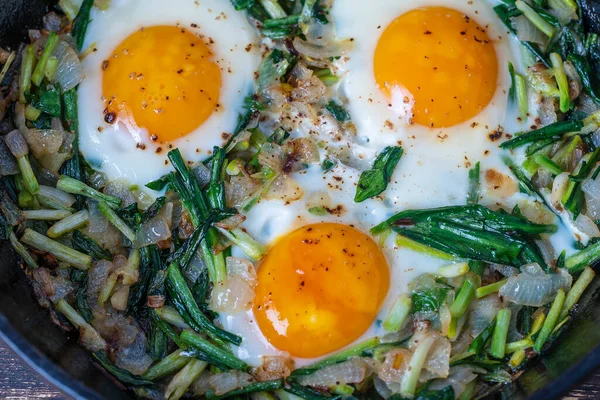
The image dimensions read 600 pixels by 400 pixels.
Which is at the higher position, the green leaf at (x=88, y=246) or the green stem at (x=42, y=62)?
the green stem at (x=42, y=62)

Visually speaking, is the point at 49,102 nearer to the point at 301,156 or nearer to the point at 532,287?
the point at 301,156

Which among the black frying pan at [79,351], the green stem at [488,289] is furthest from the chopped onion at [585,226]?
the green stem at [488,289]

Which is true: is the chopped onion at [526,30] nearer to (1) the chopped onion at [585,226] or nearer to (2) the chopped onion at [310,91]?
(1) the chopped onion at [585,226]

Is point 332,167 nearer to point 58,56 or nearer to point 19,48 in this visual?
point 58,56

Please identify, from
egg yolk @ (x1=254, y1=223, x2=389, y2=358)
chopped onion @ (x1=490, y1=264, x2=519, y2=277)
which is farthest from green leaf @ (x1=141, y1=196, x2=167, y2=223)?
chopped onion @ (x1=490, y1=264, x2=519, y2=277)

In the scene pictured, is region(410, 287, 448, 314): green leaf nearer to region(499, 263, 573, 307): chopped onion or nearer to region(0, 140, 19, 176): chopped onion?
region(499, 263, 573, 307): chopped onion

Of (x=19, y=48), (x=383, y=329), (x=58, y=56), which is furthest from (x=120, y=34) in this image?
(x=383, y=329)
